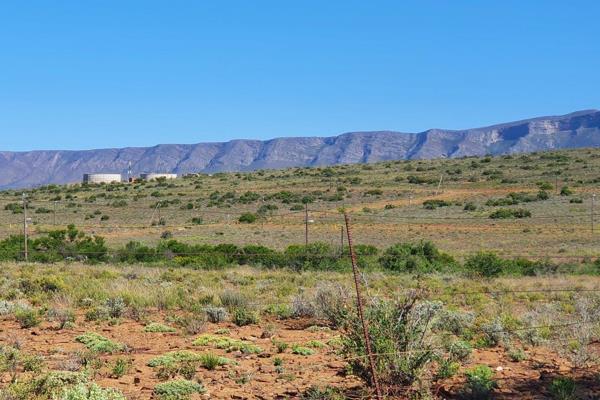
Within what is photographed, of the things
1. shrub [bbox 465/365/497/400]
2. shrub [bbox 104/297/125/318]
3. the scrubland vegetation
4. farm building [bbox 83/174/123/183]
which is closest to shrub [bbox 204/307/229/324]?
the scrubland vegetation

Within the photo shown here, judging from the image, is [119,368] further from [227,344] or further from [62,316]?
[62,316]

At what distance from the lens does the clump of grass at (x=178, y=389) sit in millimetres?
8257

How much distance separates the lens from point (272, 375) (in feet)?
31.0

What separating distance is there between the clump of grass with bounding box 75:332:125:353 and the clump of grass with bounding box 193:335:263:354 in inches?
50.3

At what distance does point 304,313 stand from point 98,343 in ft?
15.9

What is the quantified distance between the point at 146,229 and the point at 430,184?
32738mm

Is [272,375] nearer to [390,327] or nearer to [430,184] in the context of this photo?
[390,327]

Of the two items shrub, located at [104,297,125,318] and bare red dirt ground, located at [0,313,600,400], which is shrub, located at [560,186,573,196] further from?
shrub, located at [104,297,125,318]

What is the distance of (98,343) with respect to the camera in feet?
36.5

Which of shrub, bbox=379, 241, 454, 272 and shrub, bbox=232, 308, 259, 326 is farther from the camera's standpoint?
shrub, bbox=379, 241, 454, 272

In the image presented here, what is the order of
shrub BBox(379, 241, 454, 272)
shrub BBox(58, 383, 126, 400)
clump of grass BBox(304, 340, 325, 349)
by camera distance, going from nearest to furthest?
Answer: shrub BBox(58, 383, 126, 400) → clump of grass BBox(304, 340, 325, 349) → shrub BBox(379, 241, 454, 272)

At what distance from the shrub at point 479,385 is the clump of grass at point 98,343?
5.50m

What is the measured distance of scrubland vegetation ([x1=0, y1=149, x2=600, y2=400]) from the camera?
8.43 meters

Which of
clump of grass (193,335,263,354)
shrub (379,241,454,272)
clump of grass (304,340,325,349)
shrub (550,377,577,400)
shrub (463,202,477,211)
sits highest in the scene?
shrub (550,377,577,400)
